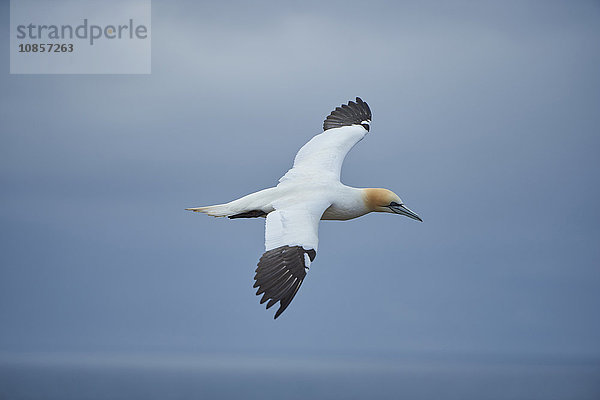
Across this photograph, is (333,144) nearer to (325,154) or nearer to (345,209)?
(325,154)

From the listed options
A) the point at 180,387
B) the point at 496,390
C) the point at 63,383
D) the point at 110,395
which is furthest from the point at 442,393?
the point at 63,383

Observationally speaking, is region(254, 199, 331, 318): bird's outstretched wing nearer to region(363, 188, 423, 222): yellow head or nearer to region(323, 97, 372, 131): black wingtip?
region(363, 188, 423, 222): yellow head

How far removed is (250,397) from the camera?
158m

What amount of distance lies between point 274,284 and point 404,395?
536 feet

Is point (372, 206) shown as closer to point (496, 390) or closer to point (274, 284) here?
point (274, 284)


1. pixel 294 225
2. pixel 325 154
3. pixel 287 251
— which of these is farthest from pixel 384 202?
pixel 287 251

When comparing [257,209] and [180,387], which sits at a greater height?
[257,209]

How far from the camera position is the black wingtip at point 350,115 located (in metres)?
21.0

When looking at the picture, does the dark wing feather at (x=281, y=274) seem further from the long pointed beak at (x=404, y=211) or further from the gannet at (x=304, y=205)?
the long pointed beak at (x=404, y=211)

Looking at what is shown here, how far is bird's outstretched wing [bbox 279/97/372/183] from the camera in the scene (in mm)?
18062

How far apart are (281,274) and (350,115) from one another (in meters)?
8.13

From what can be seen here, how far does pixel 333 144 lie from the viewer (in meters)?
19.3

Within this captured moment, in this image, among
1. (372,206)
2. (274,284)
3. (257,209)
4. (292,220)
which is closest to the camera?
(274,284)

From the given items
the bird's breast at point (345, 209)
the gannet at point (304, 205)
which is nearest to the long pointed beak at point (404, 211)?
the gannet at point (304, 205)
